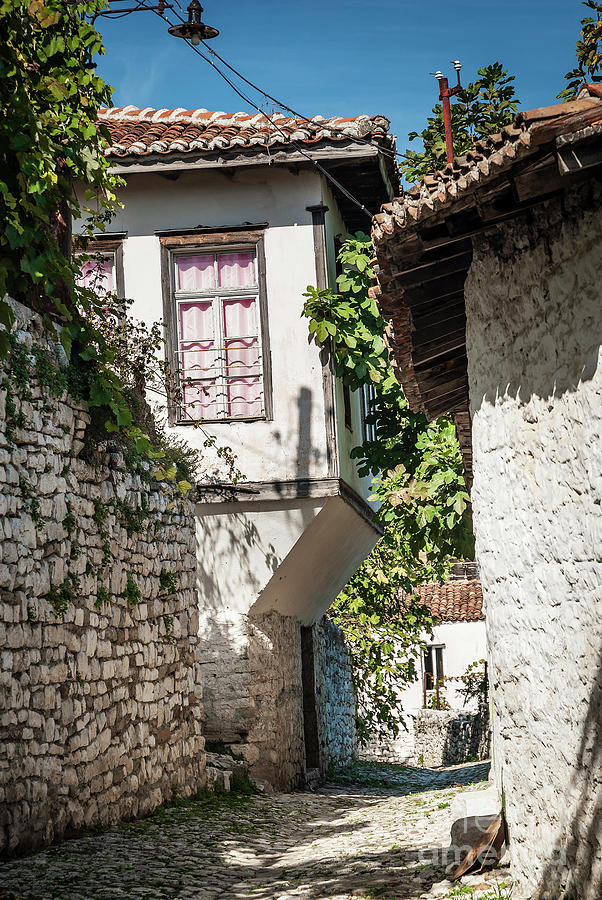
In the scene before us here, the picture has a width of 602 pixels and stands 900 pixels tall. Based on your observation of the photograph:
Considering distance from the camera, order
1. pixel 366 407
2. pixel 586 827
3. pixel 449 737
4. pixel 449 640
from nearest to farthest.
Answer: pixel 586 827
pixel 366 407
pixel 449 737
pixel 449 640

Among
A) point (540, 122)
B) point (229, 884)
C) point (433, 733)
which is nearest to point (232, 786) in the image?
point (229, 884)

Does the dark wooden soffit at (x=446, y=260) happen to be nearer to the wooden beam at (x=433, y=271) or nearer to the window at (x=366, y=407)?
the wooden beam at (x=433, y=271)

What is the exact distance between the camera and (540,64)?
25.1ft

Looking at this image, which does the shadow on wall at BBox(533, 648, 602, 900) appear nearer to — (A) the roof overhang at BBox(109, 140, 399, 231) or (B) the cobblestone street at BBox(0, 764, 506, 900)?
(B) the cobblestone street at BBox(0, 764, 506, 900)

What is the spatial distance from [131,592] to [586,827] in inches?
181

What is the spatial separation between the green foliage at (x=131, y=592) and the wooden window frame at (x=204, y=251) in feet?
9.05

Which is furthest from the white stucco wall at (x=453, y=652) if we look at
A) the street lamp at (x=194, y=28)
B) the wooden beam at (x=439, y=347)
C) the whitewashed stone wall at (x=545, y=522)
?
the whitewashed stone wall at (x=545, y=522)

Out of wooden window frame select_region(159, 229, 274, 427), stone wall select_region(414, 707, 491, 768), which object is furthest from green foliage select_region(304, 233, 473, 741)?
stone wall select_region(414, 707, 491, 768)

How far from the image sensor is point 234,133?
1066cm

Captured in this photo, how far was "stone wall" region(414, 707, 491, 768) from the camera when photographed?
2034 cm

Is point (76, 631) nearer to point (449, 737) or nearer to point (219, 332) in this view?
point (219, 332)

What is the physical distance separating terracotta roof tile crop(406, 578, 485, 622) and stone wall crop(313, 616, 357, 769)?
37.9 ft

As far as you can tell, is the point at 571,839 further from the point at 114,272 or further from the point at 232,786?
the point at 114,272

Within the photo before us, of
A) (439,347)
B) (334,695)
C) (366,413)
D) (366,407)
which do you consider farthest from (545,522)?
(334,695)
